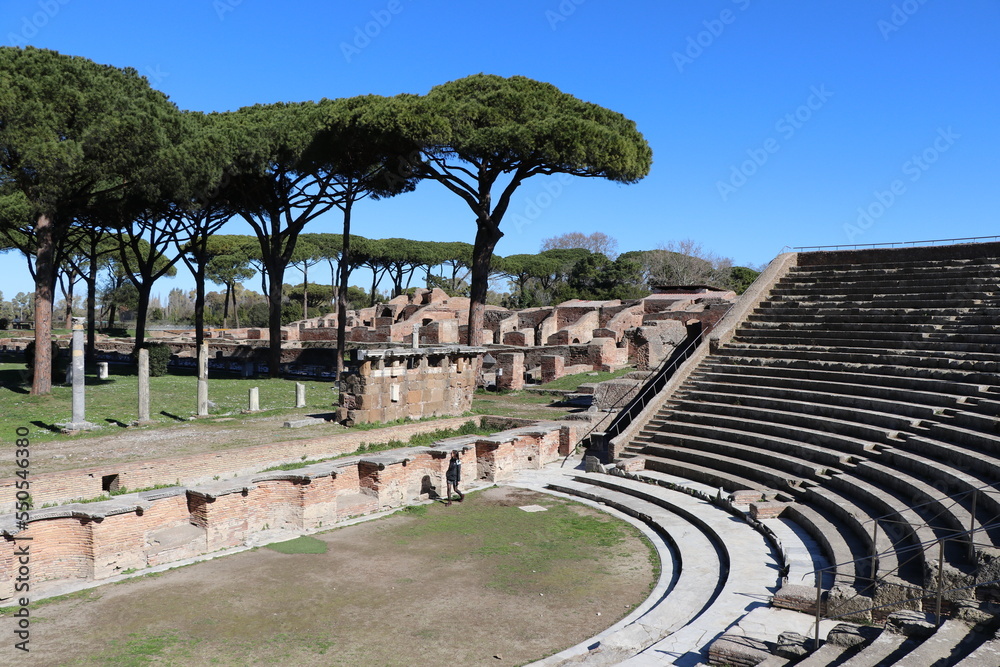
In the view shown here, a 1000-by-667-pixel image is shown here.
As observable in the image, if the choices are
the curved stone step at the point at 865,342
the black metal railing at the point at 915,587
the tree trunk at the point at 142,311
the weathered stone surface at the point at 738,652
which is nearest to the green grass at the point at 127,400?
the tree trunk at the point at 142,311

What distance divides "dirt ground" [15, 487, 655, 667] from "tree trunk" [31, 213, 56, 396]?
12.7m

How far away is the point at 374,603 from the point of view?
9578 millimetres

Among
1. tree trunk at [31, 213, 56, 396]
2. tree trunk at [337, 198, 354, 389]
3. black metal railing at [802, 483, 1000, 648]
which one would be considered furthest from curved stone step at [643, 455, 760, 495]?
tree trunk at [31, 213, 56, 396]

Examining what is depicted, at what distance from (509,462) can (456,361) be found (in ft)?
19.5

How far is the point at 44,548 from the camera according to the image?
996cm

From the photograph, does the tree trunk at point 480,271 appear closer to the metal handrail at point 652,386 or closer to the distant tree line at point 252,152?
the distant tree line at point 252,152

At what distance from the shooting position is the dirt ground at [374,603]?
26.6 ft

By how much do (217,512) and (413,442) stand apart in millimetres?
7712

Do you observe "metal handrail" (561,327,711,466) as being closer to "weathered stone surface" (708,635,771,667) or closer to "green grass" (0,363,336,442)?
"green grass" (0,363,336,442)

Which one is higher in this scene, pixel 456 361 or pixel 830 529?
pixel 456 361

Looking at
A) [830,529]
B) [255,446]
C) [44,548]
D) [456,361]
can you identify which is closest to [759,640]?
[830,529]

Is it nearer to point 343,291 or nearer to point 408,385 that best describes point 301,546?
point 408,385

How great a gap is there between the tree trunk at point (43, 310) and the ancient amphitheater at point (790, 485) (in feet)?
31.4

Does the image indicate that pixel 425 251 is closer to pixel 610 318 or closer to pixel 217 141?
pixel 610 318
